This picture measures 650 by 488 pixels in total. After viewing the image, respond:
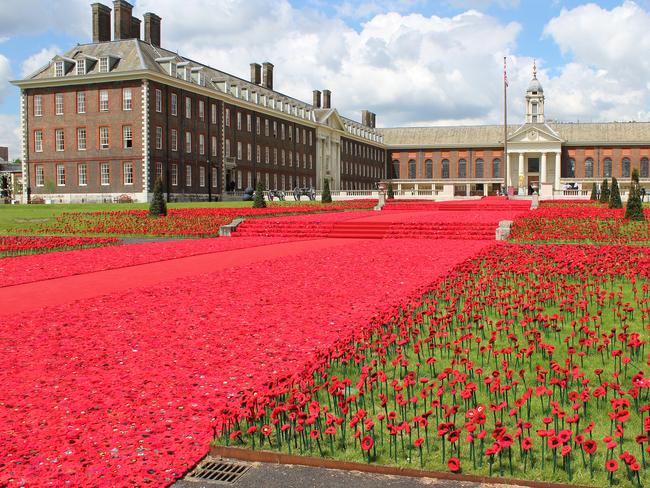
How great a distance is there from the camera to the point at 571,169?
302 ft

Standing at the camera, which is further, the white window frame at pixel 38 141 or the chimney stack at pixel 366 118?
the chimney stack at pixel 366 118

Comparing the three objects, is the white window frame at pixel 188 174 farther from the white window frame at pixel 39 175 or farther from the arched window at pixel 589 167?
the arched window at pixel 589 167

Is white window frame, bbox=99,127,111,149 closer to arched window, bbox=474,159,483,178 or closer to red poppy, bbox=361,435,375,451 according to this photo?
red poppy, bbox=361,435,375,451

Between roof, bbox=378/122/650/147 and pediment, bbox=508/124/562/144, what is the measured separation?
2.21 m

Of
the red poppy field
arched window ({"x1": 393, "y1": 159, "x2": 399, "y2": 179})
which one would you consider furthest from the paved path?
arched window ({"x1": 393, "y1": 159, "x2": 399, "y2": 179})

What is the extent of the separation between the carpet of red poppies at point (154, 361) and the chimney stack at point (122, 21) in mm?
44668

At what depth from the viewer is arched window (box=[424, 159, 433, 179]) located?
99.2m

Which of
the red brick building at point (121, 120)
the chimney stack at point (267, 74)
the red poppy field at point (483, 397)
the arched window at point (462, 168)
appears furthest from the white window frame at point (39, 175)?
the arched window at point (462, 168)

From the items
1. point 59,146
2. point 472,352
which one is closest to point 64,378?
point 472,352

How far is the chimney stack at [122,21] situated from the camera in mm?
50581

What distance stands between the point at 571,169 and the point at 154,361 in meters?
A: 93.7

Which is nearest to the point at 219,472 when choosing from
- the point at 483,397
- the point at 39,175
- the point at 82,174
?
the point at 483,397

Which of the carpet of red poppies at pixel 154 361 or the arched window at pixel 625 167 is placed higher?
→ the arched window at pixel 625 167

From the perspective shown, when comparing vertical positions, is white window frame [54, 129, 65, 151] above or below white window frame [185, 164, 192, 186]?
above
